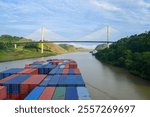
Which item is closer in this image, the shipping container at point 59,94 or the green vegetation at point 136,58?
the shipping container at point 59,94

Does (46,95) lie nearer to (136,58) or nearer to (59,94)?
(59,94)

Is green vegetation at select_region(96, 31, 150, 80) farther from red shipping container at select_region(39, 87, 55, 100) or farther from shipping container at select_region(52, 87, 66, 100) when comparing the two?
red shipping container at select_region(39, 87, 55, 100)

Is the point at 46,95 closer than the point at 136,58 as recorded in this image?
Yes

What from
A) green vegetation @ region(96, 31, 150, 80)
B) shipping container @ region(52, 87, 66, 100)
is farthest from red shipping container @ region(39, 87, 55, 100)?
green vegetation @ region(96, 31, 150, 80)

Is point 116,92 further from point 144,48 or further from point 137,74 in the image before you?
point 144,48

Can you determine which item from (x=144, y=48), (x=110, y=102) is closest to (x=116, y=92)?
(x=110, y=102)

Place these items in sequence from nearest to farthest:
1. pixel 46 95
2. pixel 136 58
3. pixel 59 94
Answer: pixel 46 95 → pixel 59 94 → pixel 136 58

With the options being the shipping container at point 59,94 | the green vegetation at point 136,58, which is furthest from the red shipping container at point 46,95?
the green vegetation at point 136,58

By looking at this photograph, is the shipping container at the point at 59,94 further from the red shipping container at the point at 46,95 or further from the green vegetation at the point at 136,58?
the green vegetation at the point at 136,58

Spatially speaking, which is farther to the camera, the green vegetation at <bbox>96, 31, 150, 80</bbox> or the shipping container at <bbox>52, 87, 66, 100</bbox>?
the green vegetation at <bbox>96, 31, 150, 80</bbox>

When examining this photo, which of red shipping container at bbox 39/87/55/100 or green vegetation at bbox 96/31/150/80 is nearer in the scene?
red shipping container at bbox 39/87/55/100

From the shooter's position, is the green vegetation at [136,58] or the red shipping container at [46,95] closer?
the red shipping container at [46,95]

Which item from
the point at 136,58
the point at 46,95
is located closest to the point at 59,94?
the point at 46,95
